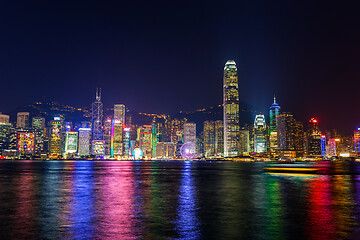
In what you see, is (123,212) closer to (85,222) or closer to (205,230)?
(85,222)

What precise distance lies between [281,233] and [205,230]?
4010 mm

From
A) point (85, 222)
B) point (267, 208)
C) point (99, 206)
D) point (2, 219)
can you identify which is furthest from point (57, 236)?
point (267, 208)

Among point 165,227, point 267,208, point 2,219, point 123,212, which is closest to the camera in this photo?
point 165,227

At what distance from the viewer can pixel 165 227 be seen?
1770 cm

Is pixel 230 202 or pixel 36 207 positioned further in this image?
pixel 230 202

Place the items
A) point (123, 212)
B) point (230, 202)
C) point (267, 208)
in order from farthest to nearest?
1. point (230, 202)
2. point (267, 208)
3. point (123, 212)

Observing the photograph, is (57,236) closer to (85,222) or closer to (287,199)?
(85,222)

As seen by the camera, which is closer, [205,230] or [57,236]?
[57,236]

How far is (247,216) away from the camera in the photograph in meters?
21.5

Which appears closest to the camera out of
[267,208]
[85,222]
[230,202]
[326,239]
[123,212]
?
[326,239]

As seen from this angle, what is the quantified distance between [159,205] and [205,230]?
1020cm

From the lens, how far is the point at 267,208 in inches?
990

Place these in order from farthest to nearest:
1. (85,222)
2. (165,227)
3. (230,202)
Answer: (230,202), (85,222), (165,227)

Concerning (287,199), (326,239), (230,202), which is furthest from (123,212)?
(287,199)
